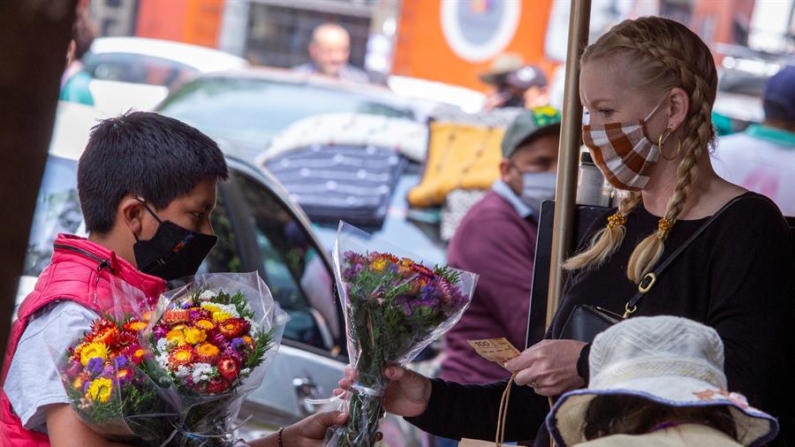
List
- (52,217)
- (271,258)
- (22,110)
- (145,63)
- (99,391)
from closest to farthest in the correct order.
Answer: (22,110) < (99,391) < (52,217) < (271,258) < (145,63)

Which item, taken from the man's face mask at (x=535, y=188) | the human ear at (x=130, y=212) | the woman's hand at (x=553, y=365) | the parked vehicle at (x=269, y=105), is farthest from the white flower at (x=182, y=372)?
the parked vehicle at (x=269, y=105)

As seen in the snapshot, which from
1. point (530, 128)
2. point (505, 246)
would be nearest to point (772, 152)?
point (530, 128)

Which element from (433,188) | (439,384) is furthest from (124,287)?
(433,188)

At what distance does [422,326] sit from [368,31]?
17.8 m

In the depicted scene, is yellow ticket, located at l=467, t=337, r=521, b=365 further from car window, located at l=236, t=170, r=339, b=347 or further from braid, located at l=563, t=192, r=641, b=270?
car window, located at l=236, t=170, r=339, b=347

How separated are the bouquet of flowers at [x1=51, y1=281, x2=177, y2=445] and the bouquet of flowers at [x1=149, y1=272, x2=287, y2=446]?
0.10 ft

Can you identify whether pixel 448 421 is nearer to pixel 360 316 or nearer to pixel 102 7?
pixel 360 316

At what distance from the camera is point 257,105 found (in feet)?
31.4

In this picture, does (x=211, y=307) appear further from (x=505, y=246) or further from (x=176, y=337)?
(x=505, y=246)

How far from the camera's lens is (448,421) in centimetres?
284

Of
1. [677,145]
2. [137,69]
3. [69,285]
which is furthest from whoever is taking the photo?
[137,69]

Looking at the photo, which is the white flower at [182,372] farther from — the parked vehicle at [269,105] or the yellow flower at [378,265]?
the parked vehicle at [269,105]

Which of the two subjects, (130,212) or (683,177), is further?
(130,212)

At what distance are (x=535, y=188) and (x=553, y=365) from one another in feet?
7.45
